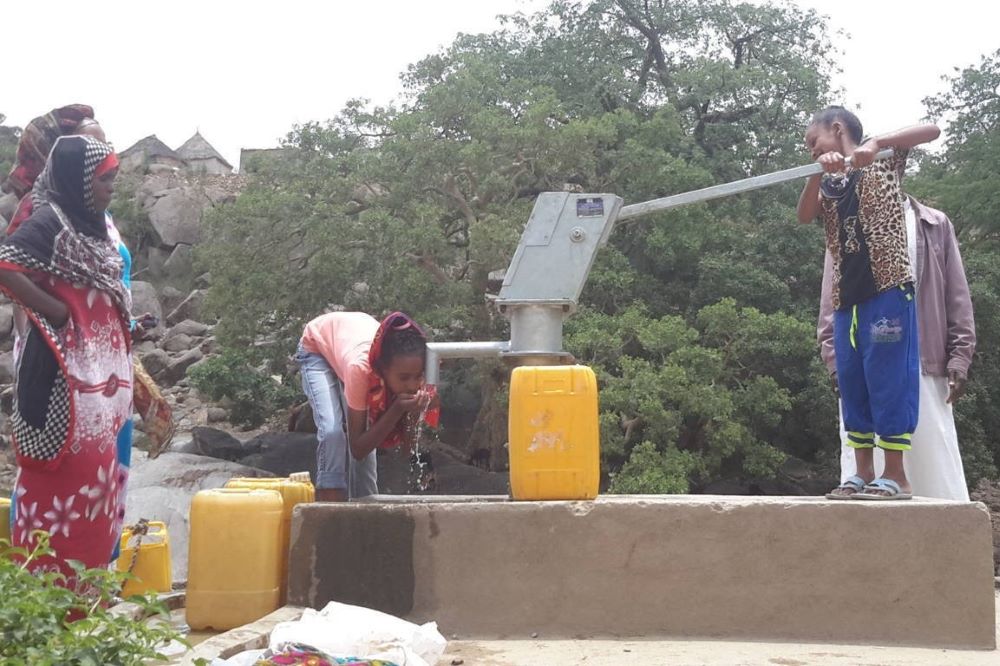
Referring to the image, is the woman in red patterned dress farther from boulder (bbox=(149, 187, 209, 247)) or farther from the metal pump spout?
boulder (bbox=(149, 187, 209, 247))

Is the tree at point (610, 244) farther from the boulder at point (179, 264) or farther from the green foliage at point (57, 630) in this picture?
the boulder at point (179, 264)

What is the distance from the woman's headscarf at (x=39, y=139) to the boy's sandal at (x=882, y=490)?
2976 mm

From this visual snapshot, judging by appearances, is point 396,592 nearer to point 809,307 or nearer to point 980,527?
point 980,527

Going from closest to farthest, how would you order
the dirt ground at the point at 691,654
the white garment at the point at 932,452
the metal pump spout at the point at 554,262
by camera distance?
1. the dirt ground at the point at 691,654
2. the metal pump spout at the point at 554,262
3. the white garment at the point at 932,452

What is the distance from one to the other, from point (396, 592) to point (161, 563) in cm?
147

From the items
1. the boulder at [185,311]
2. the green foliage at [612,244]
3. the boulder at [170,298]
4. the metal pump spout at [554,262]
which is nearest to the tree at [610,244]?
the green foliage at [612,244]

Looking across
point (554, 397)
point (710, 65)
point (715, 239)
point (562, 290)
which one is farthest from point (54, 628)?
point (710, 65)

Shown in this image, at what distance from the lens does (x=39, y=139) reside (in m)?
3.35

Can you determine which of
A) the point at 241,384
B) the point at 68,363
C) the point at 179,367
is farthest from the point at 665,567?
the point at 179,367

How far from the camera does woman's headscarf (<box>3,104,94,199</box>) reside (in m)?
3.35

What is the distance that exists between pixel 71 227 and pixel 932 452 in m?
3.38

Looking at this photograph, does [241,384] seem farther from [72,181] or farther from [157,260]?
[72,181]

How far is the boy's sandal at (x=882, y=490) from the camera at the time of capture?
3350mm

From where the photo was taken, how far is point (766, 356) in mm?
14008
